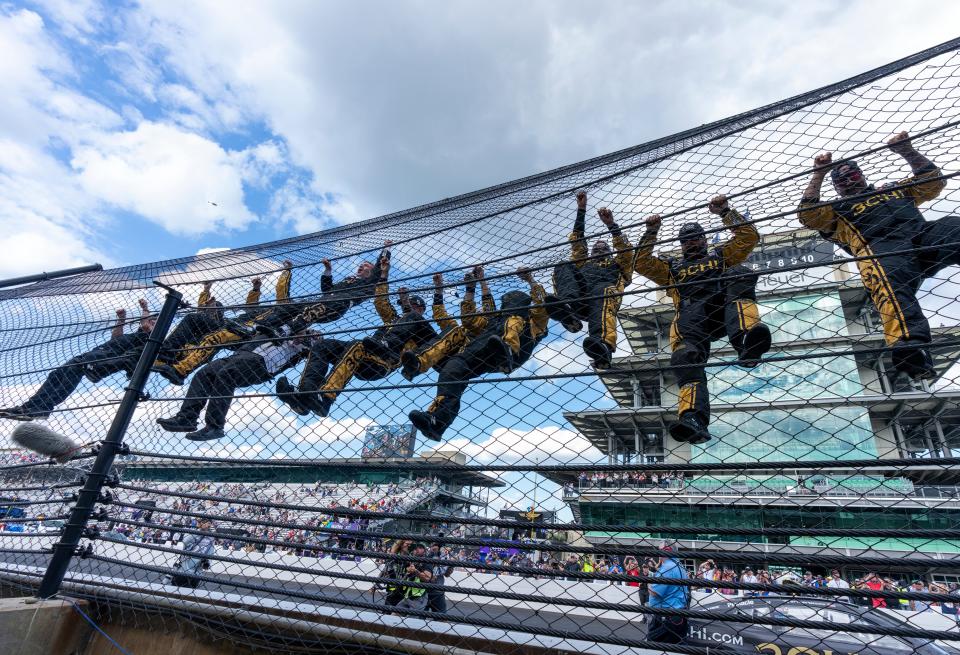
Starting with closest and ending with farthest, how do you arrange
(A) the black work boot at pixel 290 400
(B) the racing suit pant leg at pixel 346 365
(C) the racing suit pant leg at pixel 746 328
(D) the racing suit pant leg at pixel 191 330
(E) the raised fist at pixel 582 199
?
(C) the racing suit pant leg at pixel 746 328
(E) the raised fist at pixel 582 199
(A) the black work boot at pixel 290 400
(D) the racing suit pant leg at pixel 191 330
(B) the racing suit pant leg at pixel 346 365

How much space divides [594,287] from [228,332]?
2.59 metres

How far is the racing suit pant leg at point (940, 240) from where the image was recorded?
7.14 feet

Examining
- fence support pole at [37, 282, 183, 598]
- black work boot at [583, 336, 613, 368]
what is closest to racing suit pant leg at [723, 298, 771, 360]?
black work boot at [583, 336, 613, 368]

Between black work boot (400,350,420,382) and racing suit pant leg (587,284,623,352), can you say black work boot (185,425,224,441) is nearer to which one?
black work boot (400,350,420,382)

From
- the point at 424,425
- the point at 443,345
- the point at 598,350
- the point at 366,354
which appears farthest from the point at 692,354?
the point at 366,354

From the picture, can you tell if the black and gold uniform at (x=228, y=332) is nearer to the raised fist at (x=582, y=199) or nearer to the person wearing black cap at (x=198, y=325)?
the person wearing black cap at (x=198, y=325)

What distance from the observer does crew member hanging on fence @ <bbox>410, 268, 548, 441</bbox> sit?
10.4 ft

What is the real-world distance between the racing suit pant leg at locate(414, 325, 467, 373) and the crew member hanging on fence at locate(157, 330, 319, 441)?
0.95 m

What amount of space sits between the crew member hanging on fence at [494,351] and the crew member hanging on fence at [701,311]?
0.83 m

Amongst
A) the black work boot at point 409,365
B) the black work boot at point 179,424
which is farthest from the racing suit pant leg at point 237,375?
the black work boot at point 409,365

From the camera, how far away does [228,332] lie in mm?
Result: 3490

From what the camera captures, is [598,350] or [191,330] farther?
[191,330]

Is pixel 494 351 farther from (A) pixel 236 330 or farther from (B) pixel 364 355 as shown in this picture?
(A) pixel 236 330

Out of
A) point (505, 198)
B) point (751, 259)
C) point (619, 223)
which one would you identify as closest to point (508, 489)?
point (619, 223)
